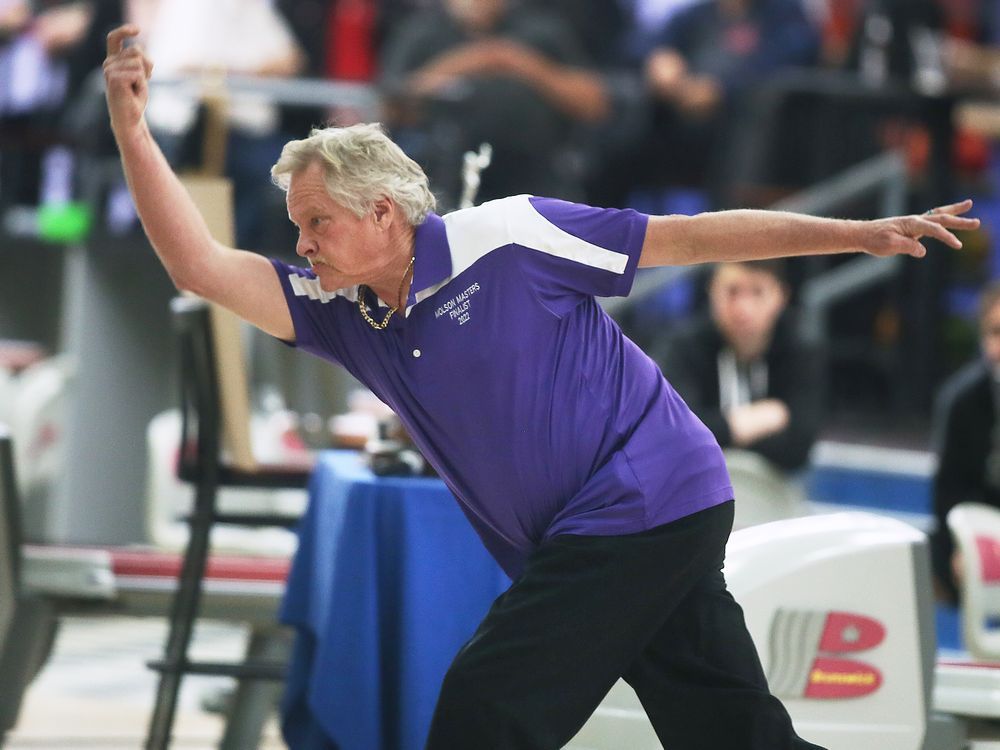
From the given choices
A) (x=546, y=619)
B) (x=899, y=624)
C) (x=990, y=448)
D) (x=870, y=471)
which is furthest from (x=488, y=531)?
(x=870, y=471)

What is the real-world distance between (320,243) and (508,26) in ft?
16.1

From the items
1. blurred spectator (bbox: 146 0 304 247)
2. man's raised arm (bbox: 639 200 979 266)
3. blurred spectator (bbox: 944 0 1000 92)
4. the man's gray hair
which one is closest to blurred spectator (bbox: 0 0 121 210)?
blurred spectator (bbox: 146 0 304 247)

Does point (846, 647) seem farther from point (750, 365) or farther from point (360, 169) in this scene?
point (750, 365)

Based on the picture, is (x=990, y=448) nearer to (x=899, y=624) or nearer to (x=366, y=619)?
(x=899, y=624)

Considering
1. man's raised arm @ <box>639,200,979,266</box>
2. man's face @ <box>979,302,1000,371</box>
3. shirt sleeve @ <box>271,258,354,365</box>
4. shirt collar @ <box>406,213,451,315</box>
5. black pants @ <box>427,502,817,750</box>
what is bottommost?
black pants @ <box>427,502,817,750</box>

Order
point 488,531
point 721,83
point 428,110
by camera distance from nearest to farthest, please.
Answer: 1. point 488,531
2. point 428,110
3. point 721,83

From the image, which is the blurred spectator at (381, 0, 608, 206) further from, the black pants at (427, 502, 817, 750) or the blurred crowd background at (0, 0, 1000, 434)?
the black pants at (427, 502, 817, 750)

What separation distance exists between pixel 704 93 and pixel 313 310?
5133 millimetres

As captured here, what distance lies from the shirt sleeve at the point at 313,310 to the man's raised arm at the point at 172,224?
0.02 m

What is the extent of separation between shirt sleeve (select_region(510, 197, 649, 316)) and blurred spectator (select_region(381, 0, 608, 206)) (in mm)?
4238

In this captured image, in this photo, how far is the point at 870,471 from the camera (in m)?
6.42

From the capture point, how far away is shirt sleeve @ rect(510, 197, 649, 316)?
2590 millimetres

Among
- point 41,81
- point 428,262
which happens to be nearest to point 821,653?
point 428,262

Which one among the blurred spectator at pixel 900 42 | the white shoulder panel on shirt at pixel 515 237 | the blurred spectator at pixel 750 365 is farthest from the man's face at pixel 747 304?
the white shoulder panel on shirt at pixel 515 237
